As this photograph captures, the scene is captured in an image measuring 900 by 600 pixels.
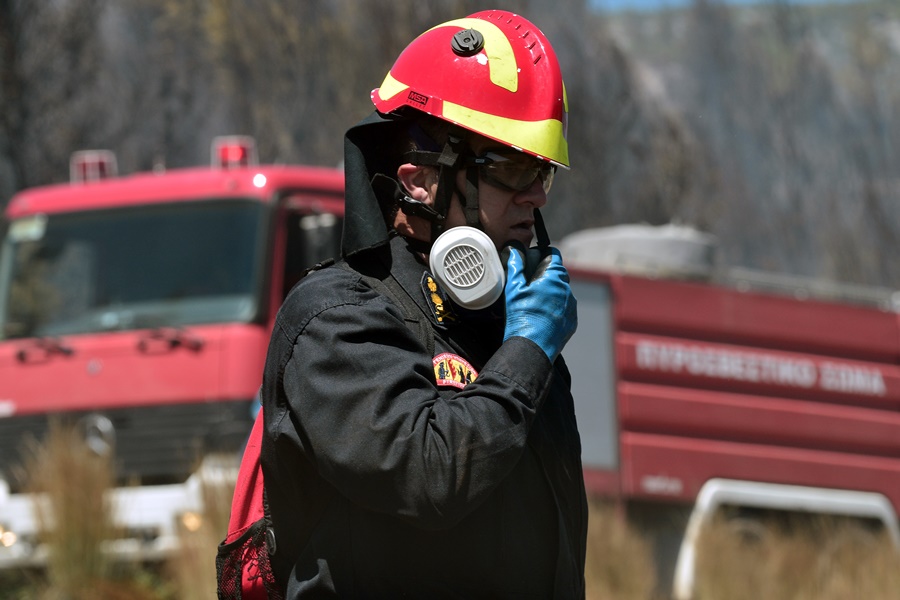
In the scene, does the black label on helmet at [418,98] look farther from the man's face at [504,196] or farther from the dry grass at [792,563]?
the dry grass at [792,563]

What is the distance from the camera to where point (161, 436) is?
25.3 feet

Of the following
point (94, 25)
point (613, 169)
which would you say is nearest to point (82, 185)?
point (94, 25)

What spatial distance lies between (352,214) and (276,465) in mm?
464

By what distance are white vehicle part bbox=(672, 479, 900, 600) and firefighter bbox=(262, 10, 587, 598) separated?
6.48 meters

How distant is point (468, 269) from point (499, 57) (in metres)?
0.41

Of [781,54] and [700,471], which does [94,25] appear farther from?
[781,54]

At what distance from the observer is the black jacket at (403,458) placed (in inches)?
86.0

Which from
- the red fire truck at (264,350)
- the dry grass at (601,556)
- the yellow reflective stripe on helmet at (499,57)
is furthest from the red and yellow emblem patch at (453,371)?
the red fire truck at (264,350)

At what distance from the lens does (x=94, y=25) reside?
16219 mm

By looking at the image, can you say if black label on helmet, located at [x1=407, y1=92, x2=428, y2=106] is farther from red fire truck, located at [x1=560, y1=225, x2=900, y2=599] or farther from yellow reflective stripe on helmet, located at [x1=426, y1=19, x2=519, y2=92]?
red fire truck, located at [x1=560, y1=225, x2=900, y2=599]

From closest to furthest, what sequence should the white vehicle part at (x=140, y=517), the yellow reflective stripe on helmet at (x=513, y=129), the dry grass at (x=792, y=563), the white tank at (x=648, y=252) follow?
the yellow reflective stripe on helmet at (x=513, y=129)
the white vehicle part at (x=140, y=517)
the dry grass at (x=792, y=563)
the white tank at (x=648, y=252)

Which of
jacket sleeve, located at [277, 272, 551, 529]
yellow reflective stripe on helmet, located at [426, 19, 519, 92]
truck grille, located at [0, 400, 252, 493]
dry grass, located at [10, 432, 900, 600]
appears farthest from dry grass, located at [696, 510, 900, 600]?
jacket sleeve, located at [277, 272, 551, 529]

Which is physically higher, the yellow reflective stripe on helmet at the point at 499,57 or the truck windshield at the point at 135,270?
the yellow reflective stripe on helmet at the point at 499,57

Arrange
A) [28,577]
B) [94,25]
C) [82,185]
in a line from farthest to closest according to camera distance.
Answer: [94,25] < [82,185] < [28,577]
